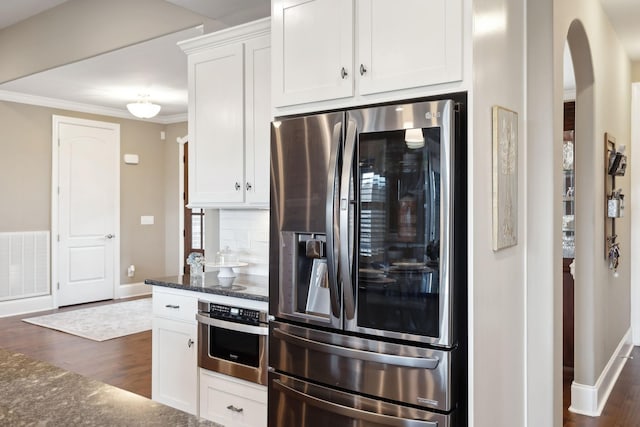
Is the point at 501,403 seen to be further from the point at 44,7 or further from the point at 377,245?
the point at 44,7

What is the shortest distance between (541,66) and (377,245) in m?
1.22

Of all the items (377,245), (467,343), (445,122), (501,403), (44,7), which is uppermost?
(44,7)

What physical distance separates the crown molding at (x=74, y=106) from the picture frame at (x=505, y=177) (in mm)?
6246

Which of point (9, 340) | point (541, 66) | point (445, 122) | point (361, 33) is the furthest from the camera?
point (9, 340)

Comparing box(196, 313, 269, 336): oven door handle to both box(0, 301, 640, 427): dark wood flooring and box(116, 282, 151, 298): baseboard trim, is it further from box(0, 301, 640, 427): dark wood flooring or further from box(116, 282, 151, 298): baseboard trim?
box(116, 282, 151, 298): baseboard trim

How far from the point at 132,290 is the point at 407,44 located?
22.5 feet

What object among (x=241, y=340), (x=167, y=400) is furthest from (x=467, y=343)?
(x=167, y=400)

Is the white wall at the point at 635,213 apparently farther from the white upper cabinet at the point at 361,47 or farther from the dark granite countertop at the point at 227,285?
the white upper cabinet at the point at 361,47

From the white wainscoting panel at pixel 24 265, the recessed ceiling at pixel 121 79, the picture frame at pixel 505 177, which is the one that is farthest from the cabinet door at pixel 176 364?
the white wainscoting panel at pixel 24 265

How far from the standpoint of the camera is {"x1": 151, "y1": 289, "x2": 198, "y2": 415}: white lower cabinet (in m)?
2.96

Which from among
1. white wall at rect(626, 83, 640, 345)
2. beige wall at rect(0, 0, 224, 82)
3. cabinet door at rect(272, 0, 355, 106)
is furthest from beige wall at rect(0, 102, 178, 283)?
white wall at rect(626, 83, 640, 345)

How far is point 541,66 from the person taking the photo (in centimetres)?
242

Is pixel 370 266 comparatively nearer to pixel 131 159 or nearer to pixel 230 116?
pixel 230 116

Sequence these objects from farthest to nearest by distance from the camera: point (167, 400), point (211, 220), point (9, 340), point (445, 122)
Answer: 1. point (9, 340)
2. point (211, 220)
3. point (167, 400)
4. point (445, 122)
